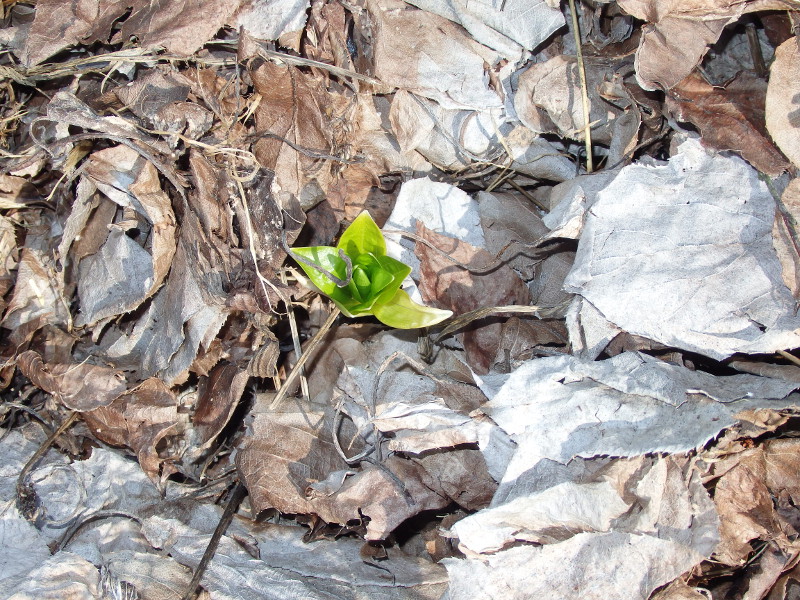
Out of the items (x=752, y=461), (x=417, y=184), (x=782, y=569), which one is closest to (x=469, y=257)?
(x=417, y=184)

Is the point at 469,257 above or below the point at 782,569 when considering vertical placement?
above

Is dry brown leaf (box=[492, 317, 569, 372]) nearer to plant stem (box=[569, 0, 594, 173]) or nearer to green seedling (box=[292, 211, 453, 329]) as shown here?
green seedling (box=[292, 211, 453, 329])

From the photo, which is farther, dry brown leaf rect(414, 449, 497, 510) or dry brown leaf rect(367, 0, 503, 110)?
dry brown leaf rect(367, 0, 503, 110)

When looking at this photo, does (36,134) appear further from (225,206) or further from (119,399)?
(119,399)

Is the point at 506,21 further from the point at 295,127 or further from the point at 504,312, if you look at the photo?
the point at 504,312

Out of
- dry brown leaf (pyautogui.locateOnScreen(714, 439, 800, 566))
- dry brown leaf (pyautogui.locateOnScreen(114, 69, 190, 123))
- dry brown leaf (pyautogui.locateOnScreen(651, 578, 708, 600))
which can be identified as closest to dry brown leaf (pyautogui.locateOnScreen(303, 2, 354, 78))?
dry brown leaf (pyautogui.locateOnScreen(114, 69, 190, 123))

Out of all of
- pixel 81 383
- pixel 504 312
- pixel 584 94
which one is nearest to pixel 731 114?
pixel 584 94

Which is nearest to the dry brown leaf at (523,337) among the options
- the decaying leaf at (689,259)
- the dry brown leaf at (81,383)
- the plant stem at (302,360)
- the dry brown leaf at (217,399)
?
the decaying leaf at (689,259)
